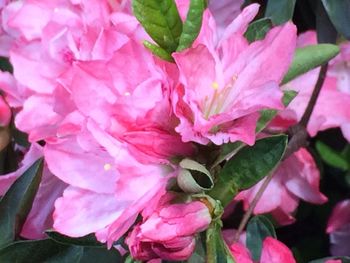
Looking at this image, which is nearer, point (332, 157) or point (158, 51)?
point (158, 51)

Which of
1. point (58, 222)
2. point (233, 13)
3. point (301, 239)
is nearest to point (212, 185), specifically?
point (58, 222)

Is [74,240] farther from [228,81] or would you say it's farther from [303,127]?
[303,127]

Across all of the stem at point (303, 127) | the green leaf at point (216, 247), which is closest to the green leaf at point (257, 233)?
the stem at point (303, 127)

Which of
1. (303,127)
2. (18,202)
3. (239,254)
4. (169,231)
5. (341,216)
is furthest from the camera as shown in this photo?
(341,216)

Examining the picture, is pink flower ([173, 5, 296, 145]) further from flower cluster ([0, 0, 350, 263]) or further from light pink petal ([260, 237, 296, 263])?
light pink petal ([260, 237, 296, 263])

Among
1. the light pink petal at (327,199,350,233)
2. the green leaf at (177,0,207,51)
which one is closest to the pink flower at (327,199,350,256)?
the light pink petal at (327,199,350,233)

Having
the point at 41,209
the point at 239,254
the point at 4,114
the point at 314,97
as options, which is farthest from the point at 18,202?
the point at 314,97
